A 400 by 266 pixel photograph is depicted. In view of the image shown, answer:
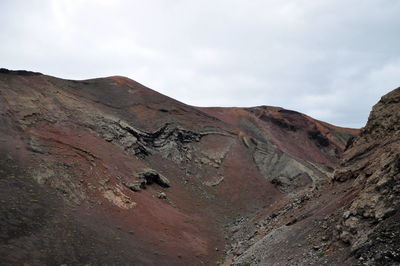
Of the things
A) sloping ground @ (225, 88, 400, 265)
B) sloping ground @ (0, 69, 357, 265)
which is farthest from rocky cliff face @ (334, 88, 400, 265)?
sloping ground @ (0, 69, 357, 265)

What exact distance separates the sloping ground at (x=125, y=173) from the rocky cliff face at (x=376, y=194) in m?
4.01

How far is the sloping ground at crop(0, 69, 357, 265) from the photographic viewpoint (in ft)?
58.9

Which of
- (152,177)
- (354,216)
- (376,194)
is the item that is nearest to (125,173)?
(152,177)

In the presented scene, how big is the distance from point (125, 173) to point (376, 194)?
1848cm

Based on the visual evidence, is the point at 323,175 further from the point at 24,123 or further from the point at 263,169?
the point at 24,123

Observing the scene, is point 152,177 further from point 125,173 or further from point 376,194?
point 376,194

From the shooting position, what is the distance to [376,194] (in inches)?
507

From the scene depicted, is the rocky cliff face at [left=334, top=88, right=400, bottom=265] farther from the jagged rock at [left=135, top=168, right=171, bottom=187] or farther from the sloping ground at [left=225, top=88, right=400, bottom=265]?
the jagged rock at [left=135, top=168, right=171, bottom=187]

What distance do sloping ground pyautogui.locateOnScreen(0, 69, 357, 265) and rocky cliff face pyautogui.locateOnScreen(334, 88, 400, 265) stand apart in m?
4.01

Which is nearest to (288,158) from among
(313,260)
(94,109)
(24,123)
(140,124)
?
(140,124)

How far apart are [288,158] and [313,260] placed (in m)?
33.2

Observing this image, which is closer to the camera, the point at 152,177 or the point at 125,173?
the point at 125,173

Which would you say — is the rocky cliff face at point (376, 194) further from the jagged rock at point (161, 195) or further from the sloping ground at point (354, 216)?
the jagged rock at point (161, 195)

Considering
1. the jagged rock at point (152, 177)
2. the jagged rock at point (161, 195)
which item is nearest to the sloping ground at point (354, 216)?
the jagged rock at point (161, 195)
